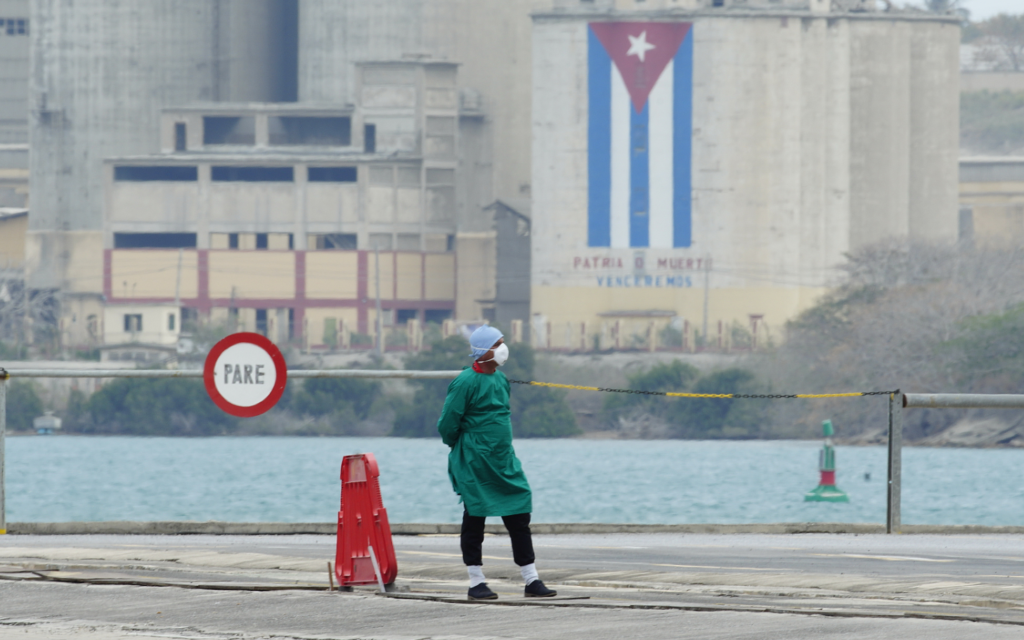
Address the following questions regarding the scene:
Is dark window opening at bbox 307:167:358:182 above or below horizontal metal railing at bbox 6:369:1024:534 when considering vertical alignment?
above

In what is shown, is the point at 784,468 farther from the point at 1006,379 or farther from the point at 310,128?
the point at 310,128

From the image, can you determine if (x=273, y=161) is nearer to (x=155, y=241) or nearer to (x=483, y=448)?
(x=155, y=241)

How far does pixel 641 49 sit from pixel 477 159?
1568 centimetres

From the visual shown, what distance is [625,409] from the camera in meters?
106

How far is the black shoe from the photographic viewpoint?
10.2 meters

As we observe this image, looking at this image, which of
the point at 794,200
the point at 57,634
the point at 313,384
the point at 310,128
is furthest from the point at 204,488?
the point at 310,128

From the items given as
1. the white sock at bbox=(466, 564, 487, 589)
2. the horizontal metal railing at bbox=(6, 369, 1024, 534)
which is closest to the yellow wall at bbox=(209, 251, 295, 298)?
the horizontal metal railing at bbox=(6, 369, 1024, 534)

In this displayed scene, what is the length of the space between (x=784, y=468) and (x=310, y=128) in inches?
1979

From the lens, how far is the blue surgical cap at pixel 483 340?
34.3 feet

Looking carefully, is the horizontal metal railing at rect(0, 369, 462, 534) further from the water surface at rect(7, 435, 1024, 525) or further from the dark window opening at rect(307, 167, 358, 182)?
the dark window opening at rect(307, 167, 358, 182)

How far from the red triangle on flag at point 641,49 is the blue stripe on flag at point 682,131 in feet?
2.42

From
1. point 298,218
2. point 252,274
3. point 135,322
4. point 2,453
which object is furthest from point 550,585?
point 135,322

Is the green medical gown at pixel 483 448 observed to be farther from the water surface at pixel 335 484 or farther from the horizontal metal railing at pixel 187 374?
the horizontal metal railing at pixel 187 374

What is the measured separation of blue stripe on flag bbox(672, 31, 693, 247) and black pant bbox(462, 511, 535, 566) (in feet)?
354
